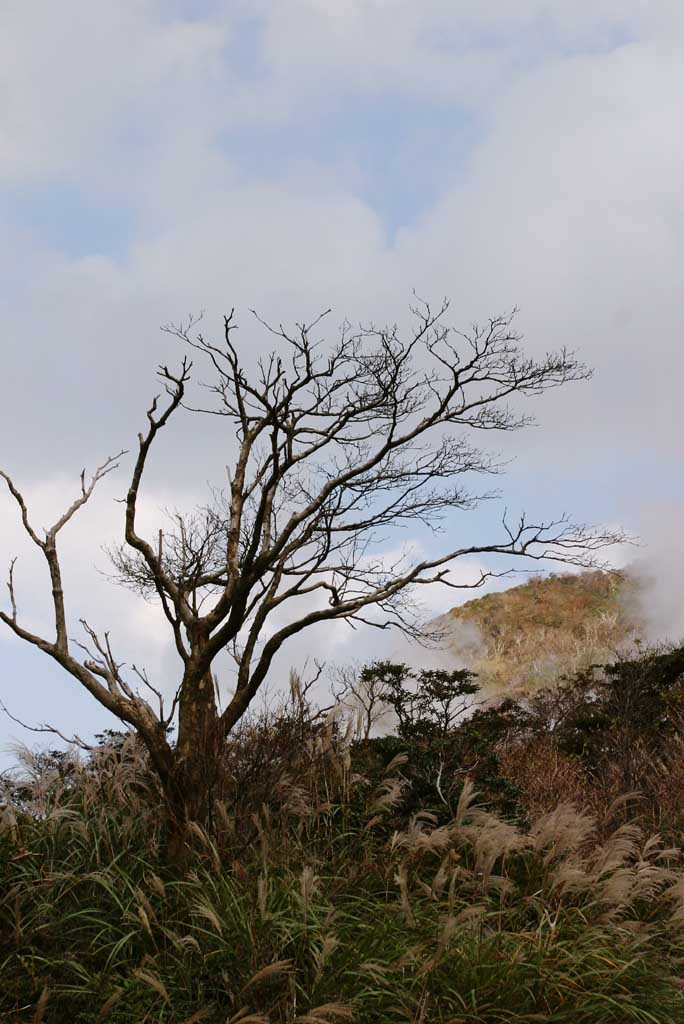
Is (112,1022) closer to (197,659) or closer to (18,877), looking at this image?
(18,877)

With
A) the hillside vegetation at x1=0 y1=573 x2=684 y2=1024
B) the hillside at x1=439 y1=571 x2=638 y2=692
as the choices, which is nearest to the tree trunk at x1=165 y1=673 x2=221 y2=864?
the hillside vegetation at x1=0 y1=573 x2=684 y2=1024

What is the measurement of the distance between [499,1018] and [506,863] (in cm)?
237

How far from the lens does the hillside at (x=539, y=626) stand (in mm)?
40031

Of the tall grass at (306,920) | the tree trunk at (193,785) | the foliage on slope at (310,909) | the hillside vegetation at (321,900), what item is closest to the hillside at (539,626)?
the hillside vegetation at (321,900)

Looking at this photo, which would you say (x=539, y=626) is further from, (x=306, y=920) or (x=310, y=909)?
(x=306, y=920)

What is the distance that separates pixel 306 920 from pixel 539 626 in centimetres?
4193

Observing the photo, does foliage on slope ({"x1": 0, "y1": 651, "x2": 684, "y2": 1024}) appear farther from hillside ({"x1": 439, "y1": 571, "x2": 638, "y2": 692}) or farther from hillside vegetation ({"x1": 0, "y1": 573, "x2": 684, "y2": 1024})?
hillside ({"x1": 439, "y1": 571, "x2": 638, "y2": 692})

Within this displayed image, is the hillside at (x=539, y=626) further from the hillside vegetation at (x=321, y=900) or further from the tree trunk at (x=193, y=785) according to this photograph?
the tree trunk at (x=193, y=785)

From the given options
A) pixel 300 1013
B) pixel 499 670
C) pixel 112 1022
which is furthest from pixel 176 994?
pixel 499 670

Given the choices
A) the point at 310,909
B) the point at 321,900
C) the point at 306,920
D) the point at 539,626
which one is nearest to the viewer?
the point at 306,920

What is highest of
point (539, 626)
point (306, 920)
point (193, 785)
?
point (539, 626)

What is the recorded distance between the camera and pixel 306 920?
18.3 feet

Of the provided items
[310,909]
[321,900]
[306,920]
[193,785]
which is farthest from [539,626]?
[306,920]

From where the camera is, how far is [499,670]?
4078 centimetres
